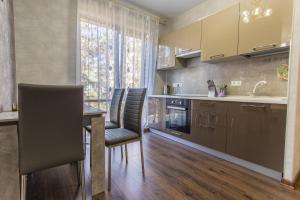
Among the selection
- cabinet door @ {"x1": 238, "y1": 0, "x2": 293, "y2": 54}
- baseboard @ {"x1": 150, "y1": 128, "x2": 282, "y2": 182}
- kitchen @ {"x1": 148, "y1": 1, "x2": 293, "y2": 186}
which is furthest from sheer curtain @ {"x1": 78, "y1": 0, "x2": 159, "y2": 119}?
cabinet door @ {"x1": 238, "y1": 0, "x2": 293, "y2": 54}

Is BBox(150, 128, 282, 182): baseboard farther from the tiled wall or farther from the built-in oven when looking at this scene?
the tiled wall

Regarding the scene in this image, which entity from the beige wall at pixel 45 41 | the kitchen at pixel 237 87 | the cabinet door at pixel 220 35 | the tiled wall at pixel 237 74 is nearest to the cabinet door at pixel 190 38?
the kitchen at pixel 237 87

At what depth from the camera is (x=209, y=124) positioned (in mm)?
2424

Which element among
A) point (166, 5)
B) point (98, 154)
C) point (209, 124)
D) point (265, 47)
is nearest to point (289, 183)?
point (209, 124)

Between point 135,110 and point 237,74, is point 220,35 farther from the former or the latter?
point 135,110

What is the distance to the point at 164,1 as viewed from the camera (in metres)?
3.08

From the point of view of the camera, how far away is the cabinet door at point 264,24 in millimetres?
1856

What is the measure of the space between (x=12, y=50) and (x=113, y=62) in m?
1.46

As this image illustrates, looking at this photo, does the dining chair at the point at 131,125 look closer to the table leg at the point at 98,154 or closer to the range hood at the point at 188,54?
the table leg at the point at 98,154

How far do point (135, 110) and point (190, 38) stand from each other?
195 cm

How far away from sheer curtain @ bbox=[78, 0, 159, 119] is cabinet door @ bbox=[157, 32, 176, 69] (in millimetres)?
234

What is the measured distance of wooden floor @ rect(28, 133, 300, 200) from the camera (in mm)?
1487

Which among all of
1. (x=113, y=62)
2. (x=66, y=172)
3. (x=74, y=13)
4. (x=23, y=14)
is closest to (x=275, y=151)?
(x=66, y=172)

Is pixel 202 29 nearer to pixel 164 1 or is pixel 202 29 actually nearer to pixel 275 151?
pixel 164 1
